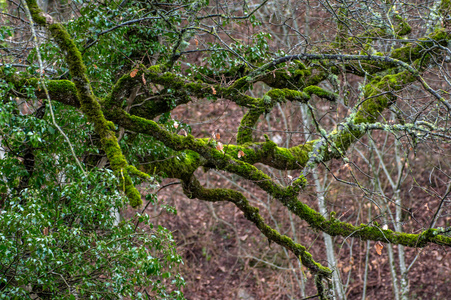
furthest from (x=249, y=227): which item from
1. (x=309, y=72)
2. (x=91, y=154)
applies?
(x=91, y=154)

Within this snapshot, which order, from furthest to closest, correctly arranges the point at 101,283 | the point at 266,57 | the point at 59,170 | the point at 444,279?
the point at 444,279 < the point at 266,57 < the point at 59,170 < the point at 101,283

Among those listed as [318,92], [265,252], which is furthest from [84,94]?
[265,252]

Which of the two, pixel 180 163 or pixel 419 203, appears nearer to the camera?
pixel 180 163

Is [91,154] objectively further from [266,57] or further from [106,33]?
[266,57]

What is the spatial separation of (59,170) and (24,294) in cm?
141

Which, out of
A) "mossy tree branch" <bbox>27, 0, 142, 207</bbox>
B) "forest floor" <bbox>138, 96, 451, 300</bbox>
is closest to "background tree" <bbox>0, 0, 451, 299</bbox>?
"mossy tree branch" <bbox>27, 0, 142, 207</bbox>

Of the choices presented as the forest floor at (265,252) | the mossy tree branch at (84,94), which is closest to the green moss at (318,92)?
the mossy tree branch at (84,94)

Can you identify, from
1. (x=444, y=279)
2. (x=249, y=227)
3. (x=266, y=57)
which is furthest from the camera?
(x=249, y=227)

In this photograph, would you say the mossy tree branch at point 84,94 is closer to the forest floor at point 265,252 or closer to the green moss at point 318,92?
the green moss at point 318,92

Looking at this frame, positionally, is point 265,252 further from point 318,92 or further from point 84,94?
point 84,94

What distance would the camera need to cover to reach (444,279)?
426 inches

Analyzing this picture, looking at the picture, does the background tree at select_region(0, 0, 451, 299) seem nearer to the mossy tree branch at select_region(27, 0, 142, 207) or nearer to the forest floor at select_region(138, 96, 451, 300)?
the mossy tree branch at select_region(27, 0, 142, 207)

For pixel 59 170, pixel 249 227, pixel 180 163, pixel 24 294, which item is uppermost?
pixel 249 227

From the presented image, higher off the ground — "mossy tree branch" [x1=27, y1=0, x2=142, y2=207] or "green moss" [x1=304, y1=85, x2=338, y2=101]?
"green moss" [x1=304, y1=85, x2=338, y2=101]
